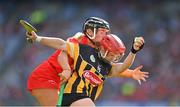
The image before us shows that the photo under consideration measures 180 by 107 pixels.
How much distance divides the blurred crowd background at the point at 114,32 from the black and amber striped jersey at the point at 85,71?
22.5ft

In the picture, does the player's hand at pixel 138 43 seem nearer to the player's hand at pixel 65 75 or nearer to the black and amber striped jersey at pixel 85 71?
the black and amber striped jersey at pixel 85 71

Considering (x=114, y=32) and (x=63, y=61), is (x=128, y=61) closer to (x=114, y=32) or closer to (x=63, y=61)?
(x=63, y=61)

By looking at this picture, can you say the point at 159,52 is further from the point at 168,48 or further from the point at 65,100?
the point at 65,100

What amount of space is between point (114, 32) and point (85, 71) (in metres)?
8.32

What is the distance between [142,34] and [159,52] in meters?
0.61

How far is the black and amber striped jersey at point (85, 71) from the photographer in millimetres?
6285

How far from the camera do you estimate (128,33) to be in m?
14.5

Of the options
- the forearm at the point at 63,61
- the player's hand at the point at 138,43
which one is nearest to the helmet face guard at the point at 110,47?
the player's hand at the point at 138,43

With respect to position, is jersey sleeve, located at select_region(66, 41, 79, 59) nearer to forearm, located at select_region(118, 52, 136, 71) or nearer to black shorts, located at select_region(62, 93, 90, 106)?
black shorts, located at select_region(62, 93, 90, 106)

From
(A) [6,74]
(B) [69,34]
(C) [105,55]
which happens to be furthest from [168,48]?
(C) [105,55]

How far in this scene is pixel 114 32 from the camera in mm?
14562

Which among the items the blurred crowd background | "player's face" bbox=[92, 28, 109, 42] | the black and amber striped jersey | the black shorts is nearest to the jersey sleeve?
the black and amber striped jersey

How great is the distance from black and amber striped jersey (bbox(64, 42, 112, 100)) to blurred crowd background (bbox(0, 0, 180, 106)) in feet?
22.5

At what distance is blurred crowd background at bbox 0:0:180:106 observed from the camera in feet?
44.2
